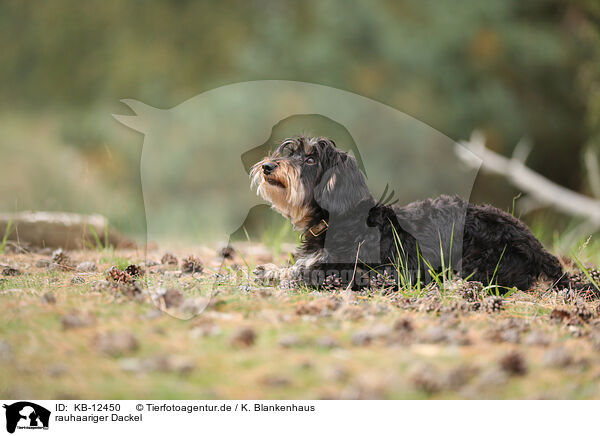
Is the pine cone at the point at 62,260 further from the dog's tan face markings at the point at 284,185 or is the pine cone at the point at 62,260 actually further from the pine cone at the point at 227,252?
the dog's tan face markings at the point at 284,185

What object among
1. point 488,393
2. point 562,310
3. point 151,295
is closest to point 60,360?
point 151,295

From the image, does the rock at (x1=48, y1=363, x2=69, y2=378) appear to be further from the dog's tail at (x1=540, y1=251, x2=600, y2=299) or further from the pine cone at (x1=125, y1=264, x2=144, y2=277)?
the dog's tail at (x1=540, y1=251, x2=600, y2=299)

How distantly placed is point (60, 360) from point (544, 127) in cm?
1274

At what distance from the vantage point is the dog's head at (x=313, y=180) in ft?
14.4

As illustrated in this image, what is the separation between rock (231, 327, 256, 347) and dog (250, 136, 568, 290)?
1499 millimetres

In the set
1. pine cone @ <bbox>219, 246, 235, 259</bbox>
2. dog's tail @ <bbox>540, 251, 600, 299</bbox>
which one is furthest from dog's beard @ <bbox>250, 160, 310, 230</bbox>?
dog's tail @ <bbox>540, 251, 600, 299</bbox>

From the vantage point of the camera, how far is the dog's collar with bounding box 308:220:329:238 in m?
4.54

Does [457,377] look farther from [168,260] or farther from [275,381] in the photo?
[168,260]

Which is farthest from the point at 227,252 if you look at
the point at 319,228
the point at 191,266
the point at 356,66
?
the point at 356,66

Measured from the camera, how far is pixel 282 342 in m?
2.81

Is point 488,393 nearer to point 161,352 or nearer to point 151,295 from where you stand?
point 161,352

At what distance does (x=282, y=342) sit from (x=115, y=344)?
2.65 ft

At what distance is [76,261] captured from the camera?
16.4 feet

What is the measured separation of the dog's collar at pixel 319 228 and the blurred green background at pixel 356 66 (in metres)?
7.51
